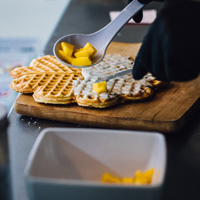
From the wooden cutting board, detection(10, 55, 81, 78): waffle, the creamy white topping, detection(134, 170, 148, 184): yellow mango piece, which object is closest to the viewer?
detection(134, 170, 148, 184): yellow mango piece

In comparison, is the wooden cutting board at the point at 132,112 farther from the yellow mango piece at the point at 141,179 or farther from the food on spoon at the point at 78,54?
the yellow mango piece at the point at 141,179

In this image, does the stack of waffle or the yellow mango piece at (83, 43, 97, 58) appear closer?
the stack of waffle

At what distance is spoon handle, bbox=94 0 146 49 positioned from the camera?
1177mm

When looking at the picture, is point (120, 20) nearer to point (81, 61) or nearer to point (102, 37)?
point (102, 37)

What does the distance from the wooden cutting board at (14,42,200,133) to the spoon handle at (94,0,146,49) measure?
315 millimetres

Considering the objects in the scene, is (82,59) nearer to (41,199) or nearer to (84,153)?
(84,153)

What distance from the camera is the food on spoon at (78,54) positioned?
47.0 inches

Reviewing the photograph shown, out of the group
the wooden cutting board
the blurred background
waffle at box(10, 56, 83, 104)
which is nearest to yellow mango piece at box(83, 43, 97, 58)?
waffle at box(10, 56, 83, 104)

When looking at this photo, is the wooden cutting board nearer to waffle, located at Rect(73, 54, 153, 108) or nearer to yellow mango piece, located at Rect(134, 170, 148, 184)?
waffle, located at Rect(73, 54, 153, 108)

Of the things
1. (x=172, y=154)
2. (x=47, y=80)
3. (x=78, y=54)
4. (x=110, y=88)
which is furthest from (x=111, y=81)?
(x=172, y=154)

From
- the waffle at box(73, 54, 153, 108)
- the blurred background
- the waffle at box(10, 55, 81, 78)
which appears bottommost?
the blurred background

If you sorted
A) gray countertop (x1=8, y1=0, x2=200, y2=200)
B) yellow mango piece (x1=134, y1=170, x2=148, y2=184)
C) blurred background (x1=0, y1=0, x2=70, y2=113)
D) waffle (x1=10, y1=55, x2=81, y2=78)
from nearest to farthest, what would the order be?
yellow mango piece (x1=134, y1=170, x2=148, y2=184) < gray countertop (x1=8, y1=0, x2=200, y2=200) < waffle (x1=10, y1=55, x2=81, y2=78) < blurred background (x1=0, y1=0, x2=70, y2=113)

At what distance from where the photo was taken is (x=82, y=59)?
119 cm

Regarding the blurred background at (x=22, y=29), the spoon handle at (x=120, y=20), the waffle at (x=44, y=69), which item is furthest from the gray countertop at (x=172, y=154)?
the blurred background at (x=22, y=29)
